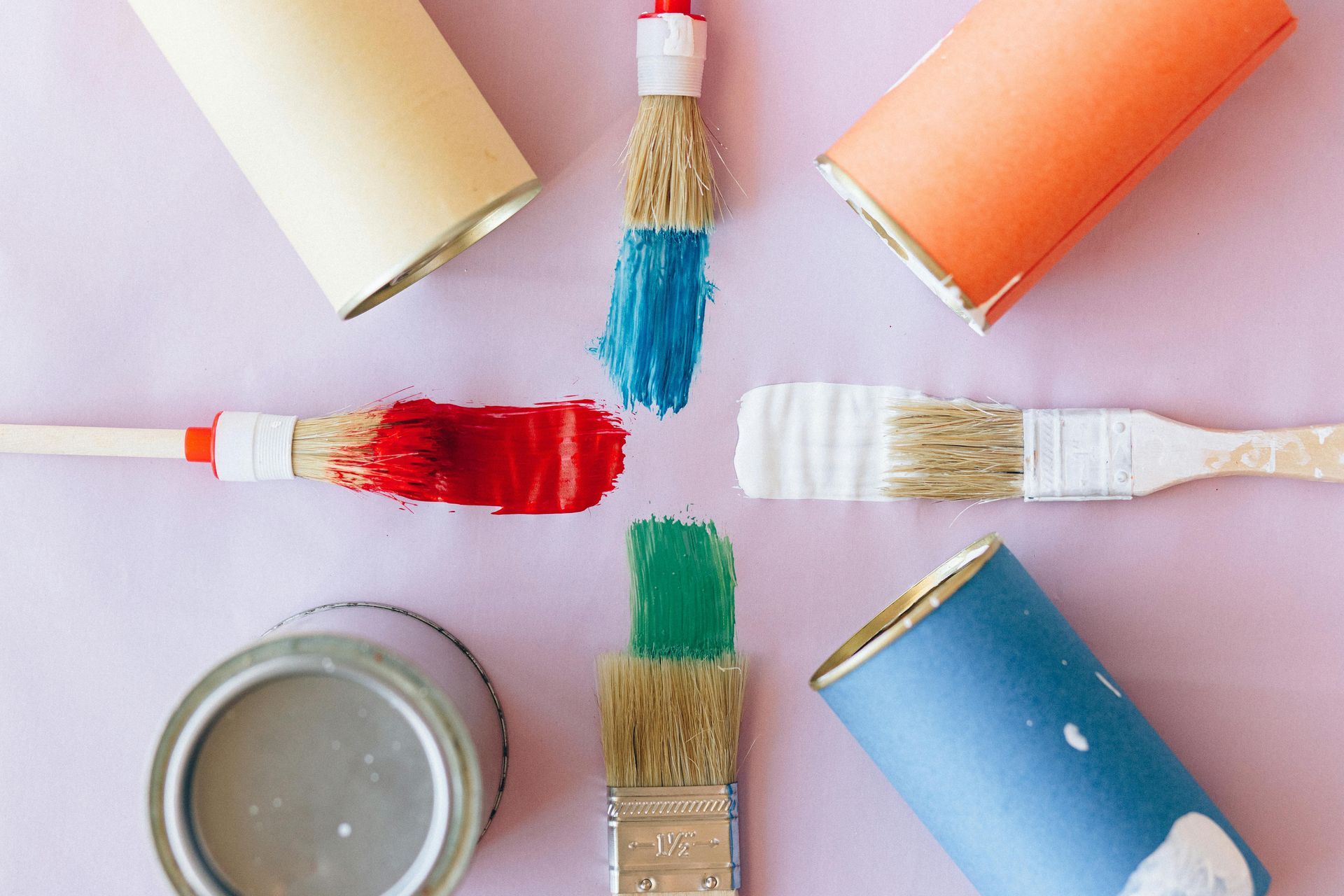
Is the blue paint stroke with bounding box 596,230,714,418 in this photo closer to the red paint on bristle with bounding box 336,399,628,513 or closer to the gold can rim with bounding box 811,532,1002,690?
the red paint on bristle with bounding box 336,399,628,513

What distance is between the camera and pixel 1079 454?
862 mm

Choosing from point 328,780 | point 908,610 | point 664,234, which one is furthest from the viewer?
point 664,234

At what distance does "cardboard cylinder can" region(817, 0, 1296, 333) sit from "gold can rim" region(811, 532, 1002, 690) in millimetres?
194

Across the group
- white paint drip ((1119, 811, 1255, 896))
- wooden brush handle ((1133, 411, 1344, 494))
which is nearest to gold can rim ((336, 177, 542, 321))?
wooden brush handle ((1133, 411, 1344, 494))

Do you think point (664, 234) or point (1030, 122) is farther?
point (664, 234)

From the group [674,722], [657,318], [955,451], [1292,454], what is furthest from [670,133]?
[1292,454]

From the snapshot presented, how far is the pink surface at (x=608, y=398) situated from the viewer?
890mm

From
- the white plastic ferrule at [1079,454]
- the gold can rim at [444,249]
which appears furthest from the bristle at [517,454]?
the white plastic ferrule at [1079,454]

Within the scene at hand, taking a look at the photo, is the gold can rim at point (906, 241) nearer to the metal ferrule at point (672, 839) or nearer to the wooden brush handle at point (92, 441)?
the metal ferrule at point (672, 839)

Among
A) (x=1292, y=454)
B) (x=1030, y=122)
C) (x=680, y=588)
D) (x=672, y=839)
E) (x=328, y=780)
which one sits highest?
(x=1030, y=122)

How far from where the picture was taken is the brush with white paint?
0.86 meters

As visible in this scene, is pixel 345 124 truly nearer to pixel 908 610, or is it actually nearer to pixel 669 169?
pixel 669 169

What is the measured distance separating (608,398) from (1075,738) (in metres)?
0.47

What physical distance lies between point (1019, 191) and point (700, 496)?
37 cm
